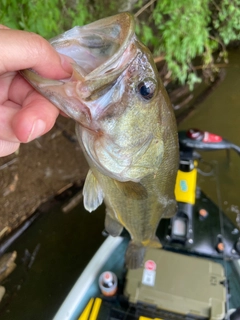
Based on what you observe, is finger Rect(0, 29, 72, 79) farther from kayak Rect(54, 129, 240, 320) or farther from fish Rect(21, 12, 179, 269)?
kayak Rect(54, 129, 240, 320)

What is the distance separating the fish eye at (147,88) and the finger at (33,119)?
0.82 feet

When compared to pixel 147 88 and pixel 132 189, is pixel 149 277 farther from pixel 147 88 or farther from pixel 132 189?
pixel 147 88

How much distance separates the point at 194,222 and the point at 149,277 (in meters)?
0.52

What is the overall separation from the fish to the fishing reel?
2.60ft

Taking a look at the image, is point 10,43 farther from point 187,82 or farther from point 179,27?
point 187,82

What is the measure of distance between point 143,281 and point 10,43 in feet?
5.00

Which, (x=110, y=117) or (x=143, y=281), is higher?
(x=110, y=117)

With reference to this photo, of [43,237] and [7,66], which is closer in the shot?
[7,66]

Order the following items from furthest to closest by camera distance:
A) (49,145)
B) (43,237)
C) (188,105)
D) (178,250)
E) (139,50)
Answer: (188,105)
(49,145)
(43,237)
(178,250)
(139,50)

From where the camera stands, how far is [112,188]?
135cm

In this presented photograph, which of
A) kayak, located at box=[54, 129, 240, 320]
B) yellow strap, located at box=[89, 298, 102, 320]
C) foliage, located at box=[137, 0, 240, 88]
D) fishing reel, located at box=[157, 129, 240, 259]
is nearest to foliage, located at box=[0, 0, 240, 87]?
foliage, located at box=[137, 0, 240, 88]

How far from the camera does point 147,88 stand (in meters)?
0.97

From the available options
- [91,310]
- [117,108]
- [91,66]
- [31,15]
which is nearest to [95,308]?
[91,310]

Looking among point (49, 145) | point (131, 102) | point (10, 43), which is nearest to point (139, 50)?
point (131, 102)
